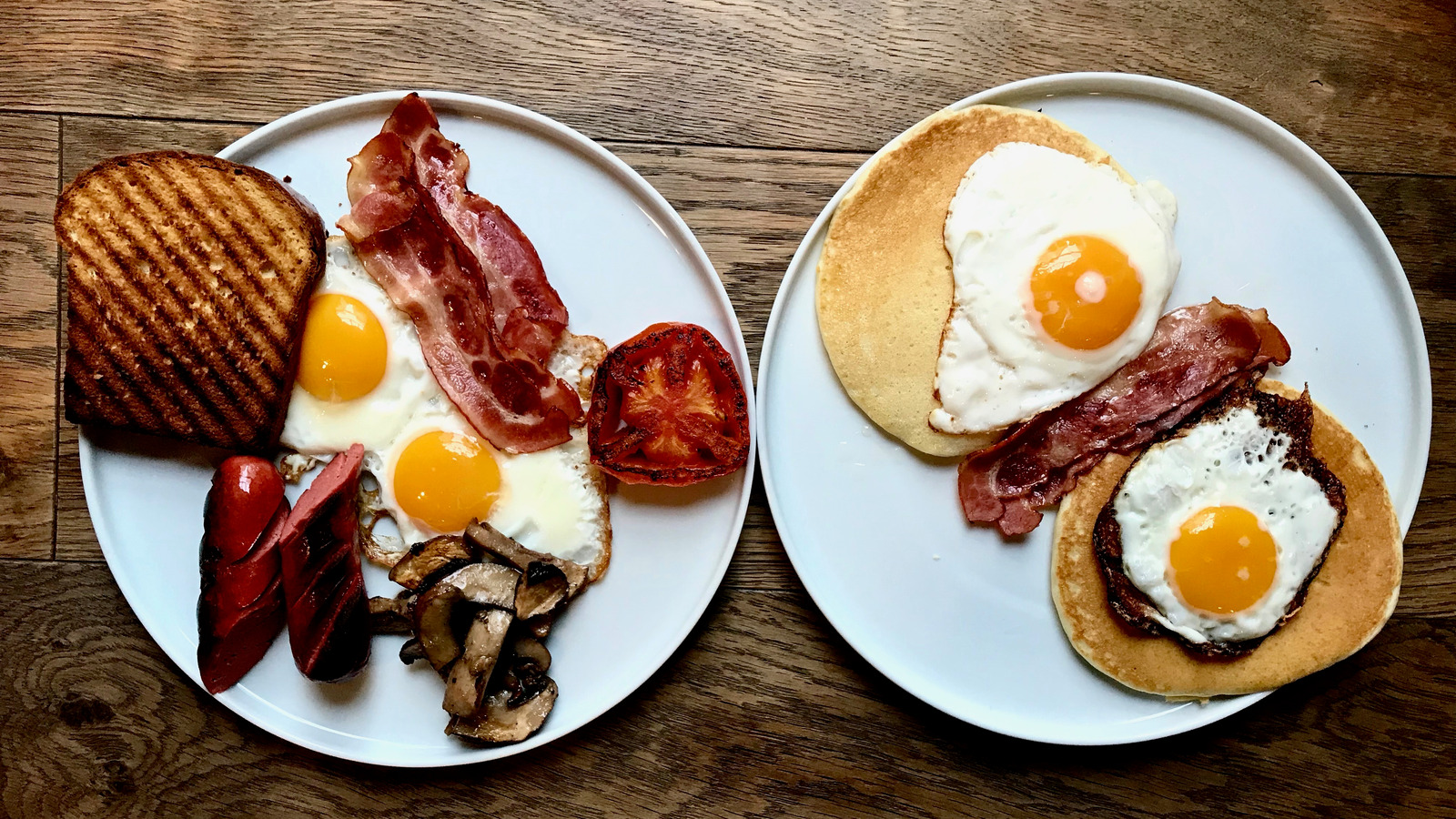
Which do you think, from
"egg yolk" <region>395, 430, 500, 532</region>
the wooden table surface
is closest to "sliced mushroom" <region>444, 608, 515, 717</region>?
"egg yolk" <region>395, 430, 500, 532</region>

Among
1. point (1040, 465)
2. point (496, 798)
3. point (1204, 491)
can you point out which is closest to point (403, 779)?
point (496, 798)

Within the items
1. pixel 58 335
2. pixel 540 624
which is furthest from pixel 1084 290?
pixel 58 335

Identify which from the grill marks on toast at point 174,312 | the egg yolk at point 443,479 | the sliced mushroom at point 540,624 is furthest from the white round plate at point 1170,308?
the grill marks on toast at point 174,312

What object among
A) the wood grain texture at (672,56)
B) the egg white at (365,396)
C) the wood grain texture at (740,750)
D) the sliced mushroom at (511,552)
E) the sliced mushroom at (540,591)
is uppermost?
the wood grain texture at (672,56)

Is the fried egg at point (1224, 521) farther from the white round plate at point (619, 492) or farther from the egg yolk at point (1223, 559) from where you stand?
the white round plate at point (619, 492)

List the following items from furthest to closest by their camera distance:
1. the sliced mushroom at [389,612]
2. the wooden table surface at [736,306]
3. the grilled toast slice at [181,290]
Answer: the wooden table surface at [736,306] < the sliced mushroom at [389,612] < the grilled toast slice at [181,290]

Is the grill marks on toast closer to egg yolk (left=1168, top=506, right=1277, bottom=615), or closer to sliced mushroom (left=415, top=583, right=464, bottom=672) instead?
sliced mushroom (left=415, top=583, right=464, bottom=672)

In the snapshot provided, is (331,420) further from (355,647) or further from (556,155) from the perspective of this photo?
(556,155)

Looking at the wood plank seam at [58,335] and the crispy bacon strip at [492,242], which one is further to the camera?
the wood plank seam at [58,335]
